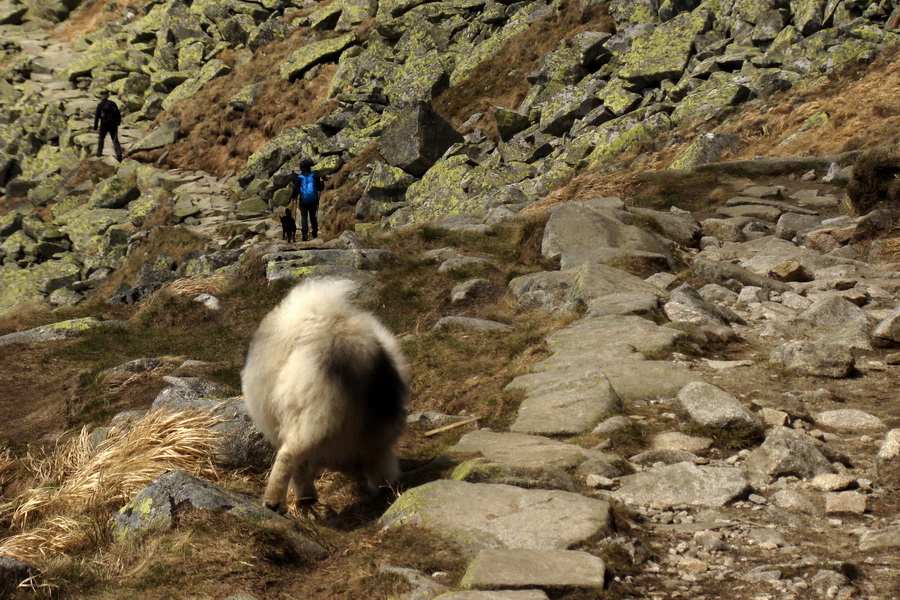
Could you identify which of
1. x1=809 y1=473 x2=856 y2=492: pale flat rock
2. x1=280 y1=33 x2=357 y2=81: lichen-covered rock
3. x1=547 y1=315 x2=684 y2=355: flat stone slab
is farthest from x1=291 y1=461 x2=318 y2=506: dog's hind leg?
x1=280 y1=33 x2=357 y2=81: lichen-covered rock

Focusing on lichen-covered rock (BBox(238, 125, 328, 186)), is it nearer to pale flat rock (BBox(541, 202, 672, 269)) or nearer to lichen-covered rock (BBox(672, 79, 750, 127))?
lichen-covered rock (BBox(672, 79, 750, 127))

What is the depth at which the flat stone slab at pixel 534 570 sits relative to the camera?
377cm

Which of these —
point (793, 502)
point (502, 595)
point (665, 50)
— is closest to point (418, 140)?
point (665, 50)

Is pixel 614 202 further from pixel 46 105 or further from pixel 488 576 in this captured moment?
pixel 46 105

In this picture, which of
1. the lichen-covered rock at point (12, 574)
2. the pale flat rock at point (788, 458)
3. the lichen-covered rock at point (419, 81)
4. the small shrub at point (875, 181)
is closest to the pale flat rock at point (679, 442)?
the pale flat rock at point (788, 458)

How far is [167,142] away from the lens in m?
33.8

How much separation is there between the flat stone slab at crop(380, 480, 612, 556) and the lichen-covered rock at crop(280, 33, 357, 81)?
30.7 m

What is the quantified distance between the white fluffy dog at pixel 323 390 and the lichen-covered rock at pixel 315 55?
29.7m

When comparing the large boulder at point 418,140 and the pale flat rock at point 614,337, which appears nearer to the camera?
the pale flat rock at point 614,337

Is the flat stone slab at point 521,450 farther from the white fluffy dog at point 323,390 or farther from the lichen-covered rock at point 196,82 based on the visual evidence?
the lichen-covered rock at point 196,82

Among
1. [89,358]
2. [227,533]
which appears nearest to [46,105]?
[89,358]

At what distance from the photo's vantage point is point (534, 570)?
3871 mm

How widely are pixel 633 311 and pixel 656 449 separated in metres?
3.50

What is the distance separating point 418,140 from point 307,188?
5073 mm
